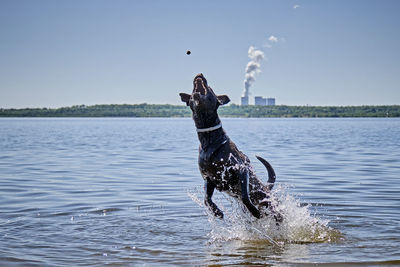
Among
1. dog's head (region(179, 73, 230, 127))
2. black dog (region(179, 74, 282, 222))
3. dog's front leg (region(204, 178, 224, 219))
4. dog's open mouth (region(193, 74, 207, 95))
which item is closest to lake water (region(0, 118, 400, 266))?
dog's front leg (region(204, 178, 224, 219))

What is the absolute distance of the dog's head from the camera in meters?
7.85

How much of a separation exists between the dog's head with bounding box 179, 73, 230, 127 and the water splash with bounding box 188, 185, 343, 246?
1.97 meters

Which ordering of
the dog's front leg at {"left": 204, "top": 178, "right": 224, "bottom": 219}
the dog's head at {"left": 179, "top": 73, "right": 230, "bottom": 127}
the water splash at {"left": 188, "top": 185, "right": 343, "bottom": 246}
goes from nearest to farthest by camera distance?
the dog's head at {"left": 179, "top": 73, "right": 230, "bottom": 127} → the dog's front leg at {"left": 204, "top": 178, "right": 224, "bottom": 219} → the water splash at {"left": 188, "top": 185, "right": 343, "bottom": 246}

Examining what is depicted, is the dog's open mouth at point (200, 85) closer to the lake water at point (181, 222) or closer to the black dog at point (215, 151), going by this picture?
the black dog at point (215, 151)

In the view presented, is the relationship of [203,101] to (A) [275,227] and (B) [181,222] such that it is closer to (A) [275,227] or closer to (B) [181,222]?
(A) [275,227]

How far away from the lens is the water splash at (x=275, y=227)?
31.3ft

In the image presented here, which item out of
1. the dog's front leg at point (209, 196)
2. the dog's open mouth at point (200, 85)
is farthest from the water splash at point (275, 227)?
the dog's open mouth at point (200, 85)

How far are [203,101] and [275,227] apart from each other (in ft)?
10.3

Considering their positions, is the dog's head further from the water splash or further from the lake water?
the lake water

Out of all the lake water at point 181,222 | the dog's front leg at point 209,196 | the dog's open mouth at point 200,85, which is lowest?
the lake water at point 181,222

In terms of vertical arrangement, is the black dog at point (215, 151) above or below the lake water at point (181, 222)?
above

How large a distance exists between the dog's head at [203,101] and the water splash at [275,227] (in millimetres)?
1973

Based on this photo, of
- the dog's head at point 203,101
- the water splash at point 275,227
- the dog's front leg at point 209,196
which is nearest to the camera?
the dog's head at point 203,101

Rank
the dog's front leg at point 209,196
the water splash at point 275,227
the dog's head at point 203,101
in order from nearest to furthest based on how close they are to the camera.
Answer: the dog's head at point 203,101, the dog's front leg at point 209,196, the water splash at point 275,227
